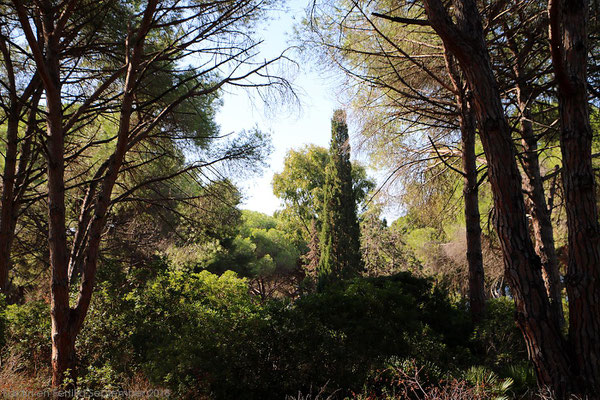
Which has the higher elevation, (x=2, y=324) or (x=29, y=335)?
(x=2, y=324)

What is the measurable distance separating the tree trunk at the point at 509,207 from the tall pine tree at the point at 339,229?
56.4ft

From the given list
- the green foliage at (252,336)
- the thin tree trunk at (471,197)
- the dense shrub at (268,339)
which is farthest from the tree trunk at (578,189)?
the thin tree trunk at (471,197)

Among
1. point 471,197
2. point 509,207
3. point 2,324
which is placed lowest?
point 2,324

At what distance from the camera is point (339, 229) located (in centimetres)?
2214

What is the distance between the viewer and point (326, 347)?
5062mm

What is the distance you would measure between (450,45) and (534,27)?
11.5ft

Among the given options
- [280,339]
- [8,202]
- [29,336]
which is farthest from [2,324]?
[280,339]

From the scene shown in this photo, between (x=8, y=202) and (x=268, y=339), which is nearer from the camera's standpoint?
(x=268, y=339)

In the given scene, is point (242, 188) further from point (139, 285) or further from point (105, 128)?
point (105, 128)

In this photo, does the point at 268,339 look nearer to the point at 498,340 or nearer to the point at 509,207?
the point at 509,207

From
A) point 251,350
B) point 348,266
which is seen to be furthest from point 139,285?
point 348,266

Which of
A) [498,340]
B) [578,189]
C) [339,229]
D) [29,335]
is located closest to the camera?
[578,189]

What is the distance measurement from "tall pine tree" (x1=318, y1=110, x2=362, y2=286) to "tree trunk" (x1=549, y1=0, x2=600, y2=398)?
56.4 feet

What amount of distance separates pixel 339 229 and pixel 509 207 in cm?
1863
